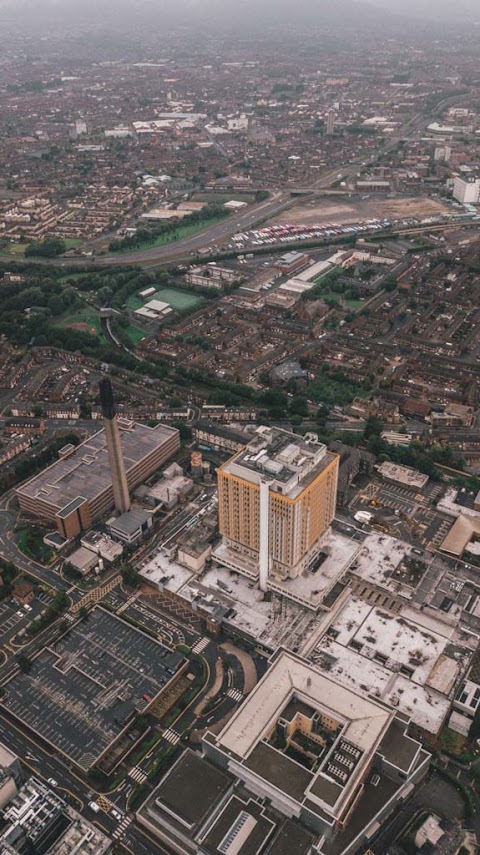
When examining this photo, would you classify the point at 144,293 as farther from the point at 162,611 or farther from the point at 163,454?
the point at 162,611

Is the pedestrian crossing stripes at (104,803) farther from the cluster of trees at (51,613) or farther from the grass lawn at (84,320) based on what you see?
the grass lawn at (84,320)

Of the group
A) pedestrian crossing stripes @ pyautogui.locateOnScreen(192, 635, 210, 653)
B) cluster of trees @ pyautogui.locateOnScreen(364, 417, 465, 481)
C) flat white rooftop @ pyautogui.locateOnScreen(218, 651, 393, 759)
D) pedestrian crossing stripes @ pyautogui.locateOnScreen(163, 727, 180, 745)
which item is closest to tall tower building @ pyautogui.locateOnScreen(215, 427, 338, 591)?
pedestrian crossing stripes @ pyautogui.locateOnScreen(192, 635, 210, 653)

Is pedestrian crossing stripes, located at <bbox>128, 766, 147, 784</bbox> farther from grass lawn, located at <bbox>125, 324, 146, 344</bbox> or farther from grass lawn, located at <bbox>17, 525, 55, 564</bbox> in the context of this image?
grass lawn, located at <bbox>125, 324, 146, 344</bbox>

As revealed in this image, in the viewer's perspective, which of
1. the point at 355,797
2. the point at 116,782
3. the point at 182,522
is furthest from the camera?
the point at 182,522

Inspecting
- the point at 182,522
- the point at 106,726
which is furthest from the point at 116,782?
the point at 182,522

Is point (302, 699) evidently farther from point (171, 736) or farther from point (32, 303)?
point (32, 303)

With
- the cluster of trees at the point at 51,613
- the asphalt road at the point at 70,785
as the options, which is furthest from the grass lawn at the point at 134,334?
the asphalt road at the point at 70,785
